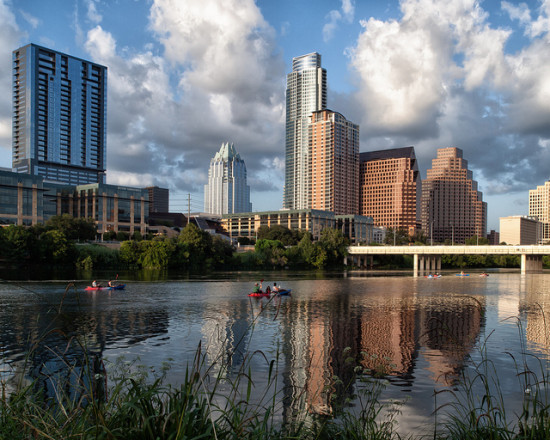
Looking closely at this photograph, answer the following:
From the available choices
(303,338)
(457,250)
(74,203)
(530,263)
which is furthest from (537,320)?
(74,203)

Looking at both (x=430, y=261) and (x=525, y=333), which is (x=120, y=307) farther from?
(x=430, y=261)

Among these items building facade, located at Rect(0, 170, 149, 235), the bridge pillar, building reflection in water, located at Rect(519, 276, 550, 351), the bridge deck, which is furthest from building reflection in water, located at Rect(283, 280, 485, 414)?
building facade, located at Rect(0, 170, 149, 235)

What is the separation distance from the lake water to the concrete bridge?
75.4 meters

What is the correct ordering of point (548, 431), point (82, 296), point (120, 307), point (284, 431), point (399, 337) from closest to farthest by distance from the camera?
point (548, 431) < point (284, 431) < point (399, 337) < point (120, 307) < point (82, 296)

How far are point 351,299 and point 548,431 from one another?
40929mm

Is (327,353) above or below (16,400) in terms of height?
below

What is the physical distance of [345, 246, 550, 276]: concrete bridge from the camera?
Answer: 119625mm

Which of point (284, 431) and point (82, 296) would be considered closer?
point (284, 431)

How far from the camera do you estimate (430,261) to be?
481 feet

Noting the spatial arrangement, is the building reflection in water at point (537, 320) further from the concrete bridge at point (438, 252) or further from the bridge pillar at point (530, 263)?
the bridge pillar at point (530, 263)

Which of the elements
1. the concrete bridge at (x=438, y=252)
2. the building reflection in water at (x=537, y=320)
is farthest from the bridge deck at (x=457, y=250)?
the building reflection in water at (x=537, y=320)

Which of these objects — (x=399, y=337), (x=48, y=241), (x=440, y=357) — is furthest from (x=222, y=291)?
(x=48, y=241)

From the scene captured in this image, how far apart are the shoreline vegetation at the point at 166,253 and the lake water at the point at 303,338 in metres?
50.3

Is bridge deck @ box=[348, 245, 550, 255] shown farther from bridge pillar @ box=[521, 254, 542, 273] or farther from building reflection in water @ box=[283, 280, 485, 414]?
building reflection in water @ box=[283, 280, 485, 414]
